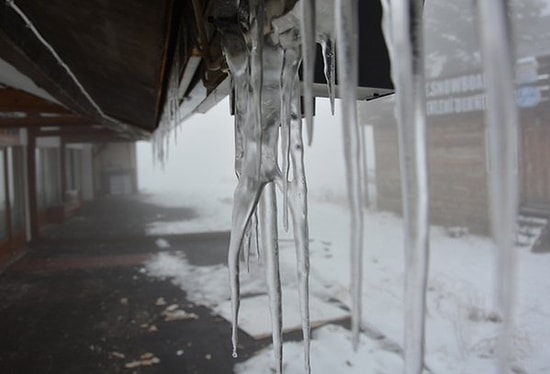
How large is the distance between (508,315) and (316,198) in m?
18.2

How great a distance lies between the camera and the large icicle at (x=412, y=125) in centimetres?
39

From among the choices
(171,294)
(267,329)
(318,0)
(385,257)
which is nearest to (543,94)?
(385,257)

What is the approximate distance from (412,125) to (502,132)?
9 cm

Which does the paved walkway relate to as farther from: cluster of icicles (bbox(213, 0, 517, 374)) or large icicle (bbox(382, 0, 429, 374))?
large icicle (bbox(382, 0, 429, 374))

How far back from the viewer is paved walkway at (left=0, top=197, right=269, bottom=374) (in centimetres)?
340

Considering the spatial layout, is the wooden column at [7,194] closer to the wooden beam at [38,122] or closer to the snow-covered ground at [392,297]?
the wooden beam at [38,122]

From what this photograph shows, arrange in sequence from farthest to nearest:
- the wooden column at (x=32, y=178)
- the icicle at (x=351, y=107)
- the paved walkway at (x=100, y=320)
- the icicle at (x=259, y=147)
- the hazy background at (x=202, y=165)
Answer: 1. the hazy background at (x=202, y=165)
2. the wooden column at (x=32, y=178)
3. the paved walkway at (x=100, y=320)
4. the icicle at (x=259, y=147)
5. the icicle at (x=351, y=107)

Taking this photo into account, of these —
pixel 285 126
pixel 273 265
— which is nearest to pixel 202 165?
pixel 273 265

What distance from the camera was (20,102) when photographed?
4035mm

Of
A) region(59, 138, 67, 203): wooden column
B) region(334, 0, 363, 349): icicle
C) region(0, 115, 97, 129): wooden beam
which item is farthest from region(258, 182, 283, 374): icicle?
region(59, 138, 67, 203): wooden column

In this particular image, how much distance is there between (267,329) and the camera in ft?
13.6

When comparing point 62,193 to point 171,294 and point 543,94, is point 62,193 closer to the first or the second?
point 171,294

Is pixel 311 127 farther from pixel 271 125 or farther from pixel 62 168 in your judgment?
pixel 62 168

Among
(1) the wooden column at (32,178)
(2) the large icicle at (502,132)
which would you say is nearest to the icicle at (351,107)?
(2) the large icicle at (502,132)
